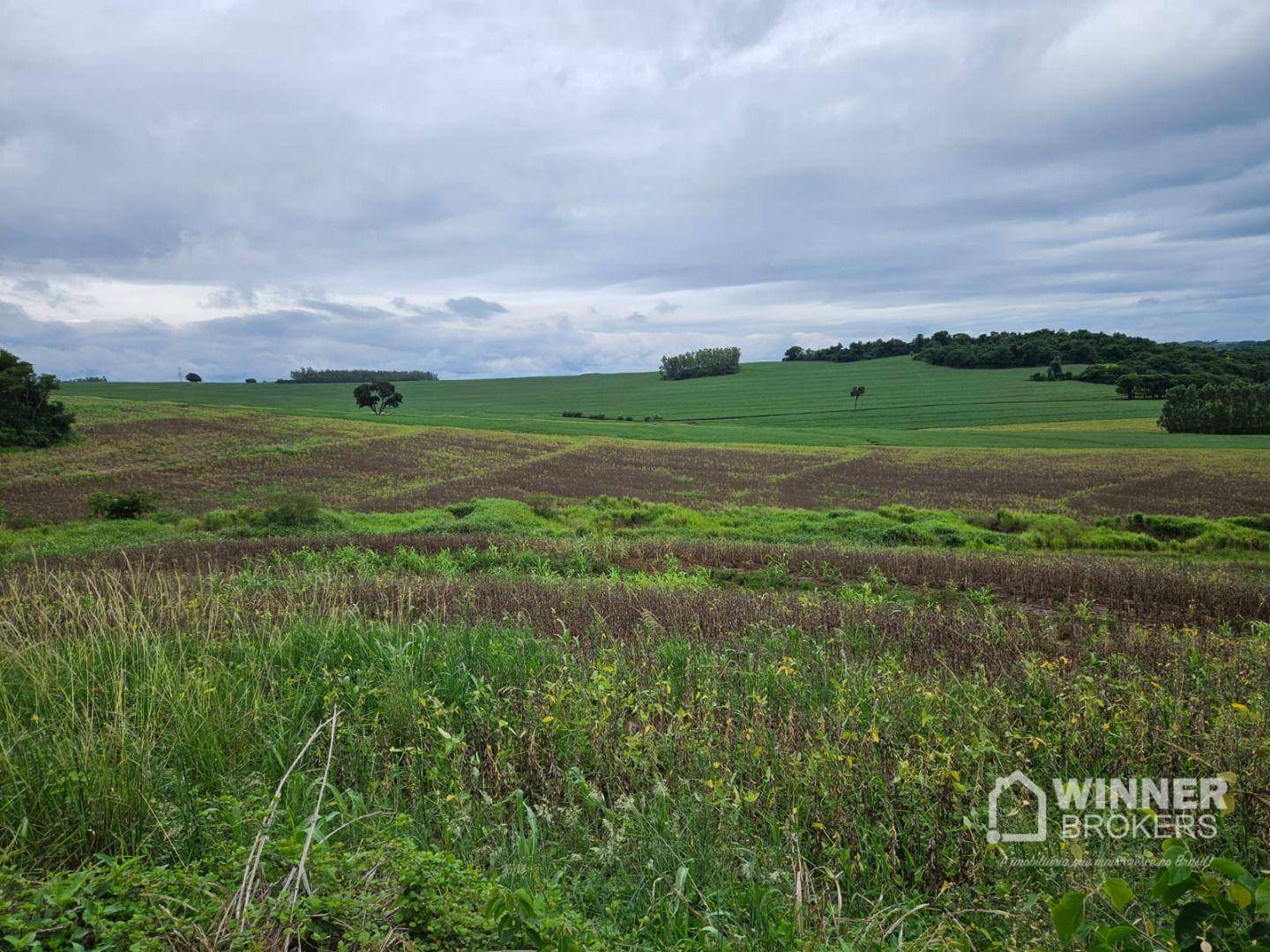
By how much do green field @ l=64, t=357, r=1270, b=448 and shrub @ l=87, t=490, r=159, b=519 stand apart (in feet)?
131

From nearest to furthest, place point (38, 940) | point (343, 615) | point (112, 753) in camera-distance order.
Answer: point (38, 940) < point (112, 753) < point (343, 615)

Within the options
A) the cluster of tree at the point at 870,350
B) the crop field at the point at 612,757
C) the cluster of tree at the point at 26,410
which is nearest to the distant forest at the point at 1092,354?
the cluster of tree at the point at 870,350

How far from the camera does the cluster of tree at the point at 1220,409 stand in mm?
50594

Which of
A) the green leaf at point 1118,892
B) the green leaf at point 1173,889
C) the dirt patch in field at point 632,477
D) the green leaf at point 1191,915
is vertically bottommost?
the dirt patch in field at point 632,477

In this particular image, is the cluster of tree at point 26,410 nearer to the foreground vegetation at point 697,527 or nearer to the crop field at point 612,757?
the foreground vegetation at point 697,527

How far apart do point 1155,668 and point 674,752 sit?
16.9 feet

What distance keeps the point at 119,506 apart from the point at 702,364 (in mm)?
118080

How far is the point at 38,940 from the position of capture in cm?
223

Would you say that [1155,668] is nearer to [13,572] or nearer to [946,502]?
[13,572]

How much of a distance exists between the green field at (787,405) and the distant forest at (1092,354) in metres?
4.38

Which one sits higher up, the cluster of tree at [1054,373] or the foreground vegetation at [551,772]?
the cluster of tree at [1054,373]

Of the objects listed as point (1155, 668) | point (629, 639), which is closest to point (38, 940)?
point (629, 639)

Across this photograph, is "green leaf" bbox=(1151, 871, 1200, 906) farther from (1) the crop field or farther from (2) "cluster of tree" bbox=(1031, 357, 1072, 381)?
(2) "cluster of tree" bbox=(1031, 357, 1072, 381)

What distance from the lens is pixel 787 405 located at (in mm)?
93500
